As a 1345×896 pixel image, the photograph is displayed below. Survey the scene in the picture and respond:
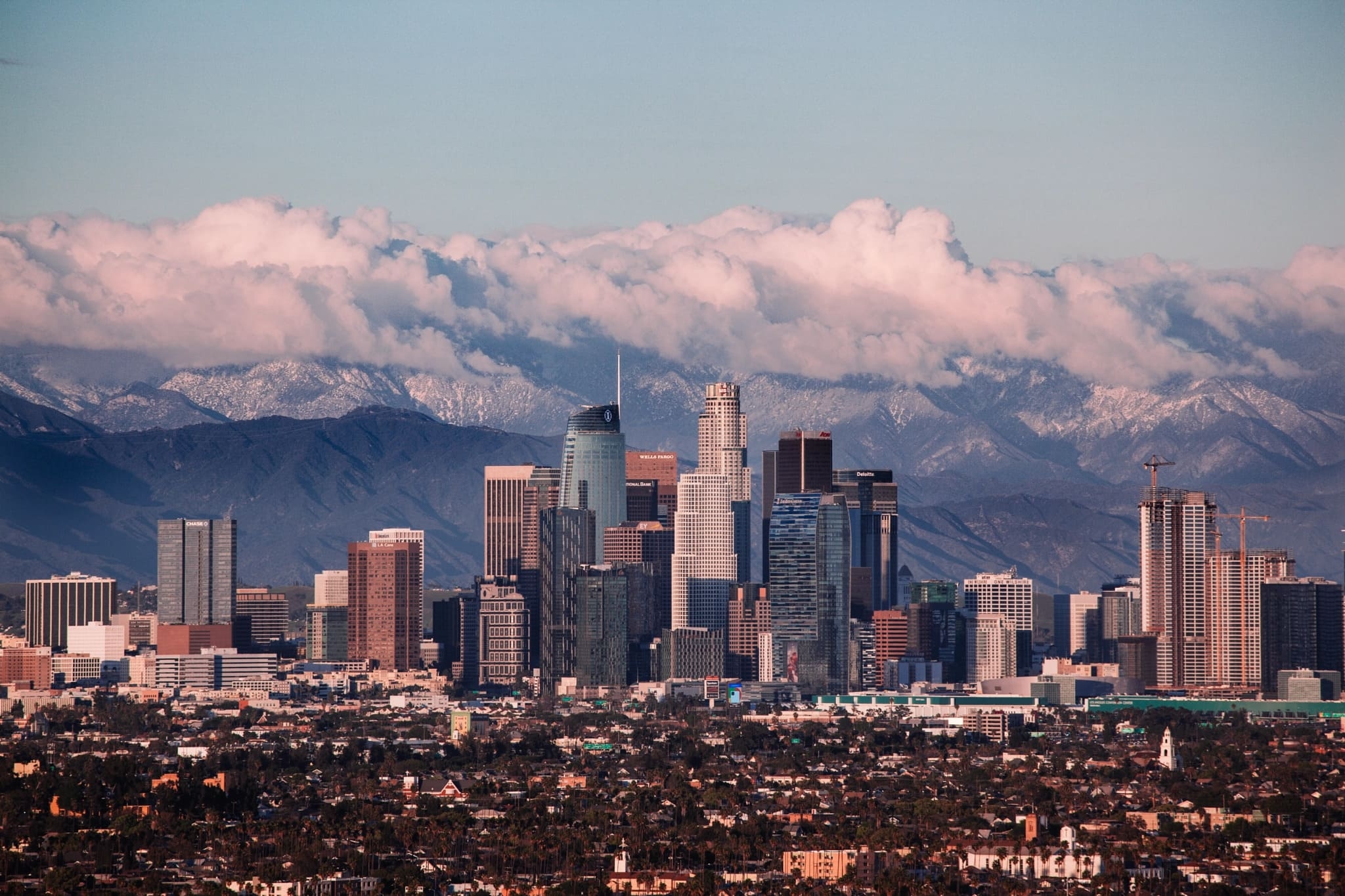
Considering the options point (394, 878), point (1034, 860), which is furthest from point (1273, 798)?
point (394, 878)

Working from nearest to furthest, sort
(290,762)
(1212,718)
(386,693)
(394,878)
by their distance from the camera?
(394,878), (290,762), (1212,718), (386,693)

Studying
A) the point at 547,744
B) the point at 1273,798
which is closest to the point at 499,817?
the point at 1273,798

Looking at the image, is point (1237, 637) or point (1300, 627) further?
point (1237, 637)

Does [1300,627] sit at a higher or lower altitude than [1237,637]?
higher

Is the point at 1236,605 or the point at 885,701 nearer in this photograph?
the point at 885,701

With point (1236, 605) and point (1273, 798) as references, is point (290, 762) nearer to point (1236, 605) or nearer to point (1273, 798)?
point (1273, 798)

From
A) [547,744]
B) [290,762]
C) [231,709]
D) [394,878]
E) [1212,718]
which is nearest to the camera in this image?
[394,878]
